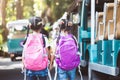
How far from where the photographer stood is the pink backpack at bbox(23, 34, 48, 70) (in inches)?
315

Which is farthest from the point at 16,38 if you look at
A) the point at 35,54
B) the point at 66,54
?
the point at 35,54

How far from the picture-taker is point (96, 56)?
12.7m

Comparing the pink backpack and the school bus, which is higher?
the pink backpack

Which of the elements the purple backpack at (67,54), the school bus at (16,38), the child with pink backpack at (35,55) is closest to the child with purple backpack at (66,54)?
the purple backpack at (67,54)

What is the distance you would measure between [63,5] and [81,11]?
3318 cm

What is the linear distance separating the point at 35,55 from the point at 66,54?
1308 mm

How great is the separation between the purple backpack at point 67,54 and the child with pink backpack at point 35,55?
3.81ft

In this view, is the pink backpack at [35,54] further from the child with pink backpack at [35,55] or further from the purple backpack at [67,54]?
the purple backpack at [67,54]

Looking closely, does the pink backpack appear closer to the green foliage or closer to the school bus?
the school bus

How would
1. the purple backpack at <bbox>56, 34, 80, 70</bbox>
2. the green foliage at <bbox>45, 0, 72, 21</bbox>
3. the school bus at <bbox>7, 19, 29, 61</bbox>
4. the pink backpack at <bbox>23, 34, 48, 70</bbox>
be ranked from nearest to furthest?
the pink backpack at <bbox>23, 34, 48, 70</bbox> → the purple backpack at <bbox>56, 34, 80, 70</bbox> → the school bus at <bbox>7, 19, 29, 61</bbox> → the green foliage at <bbox>45, 0, 72, 21</bbox>

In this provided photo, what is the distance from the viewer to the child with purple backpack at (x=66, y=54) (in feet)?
30.2

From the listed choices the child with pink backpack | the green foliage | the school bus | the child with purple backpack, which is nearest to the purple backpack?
the child with purple backpack

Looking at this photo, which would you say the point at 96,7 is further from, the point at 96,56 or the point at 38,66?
the point at 38,66

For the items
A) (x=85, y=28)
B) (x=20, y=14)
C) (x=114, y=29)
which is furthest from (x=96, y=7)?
(x=20, y=14)
